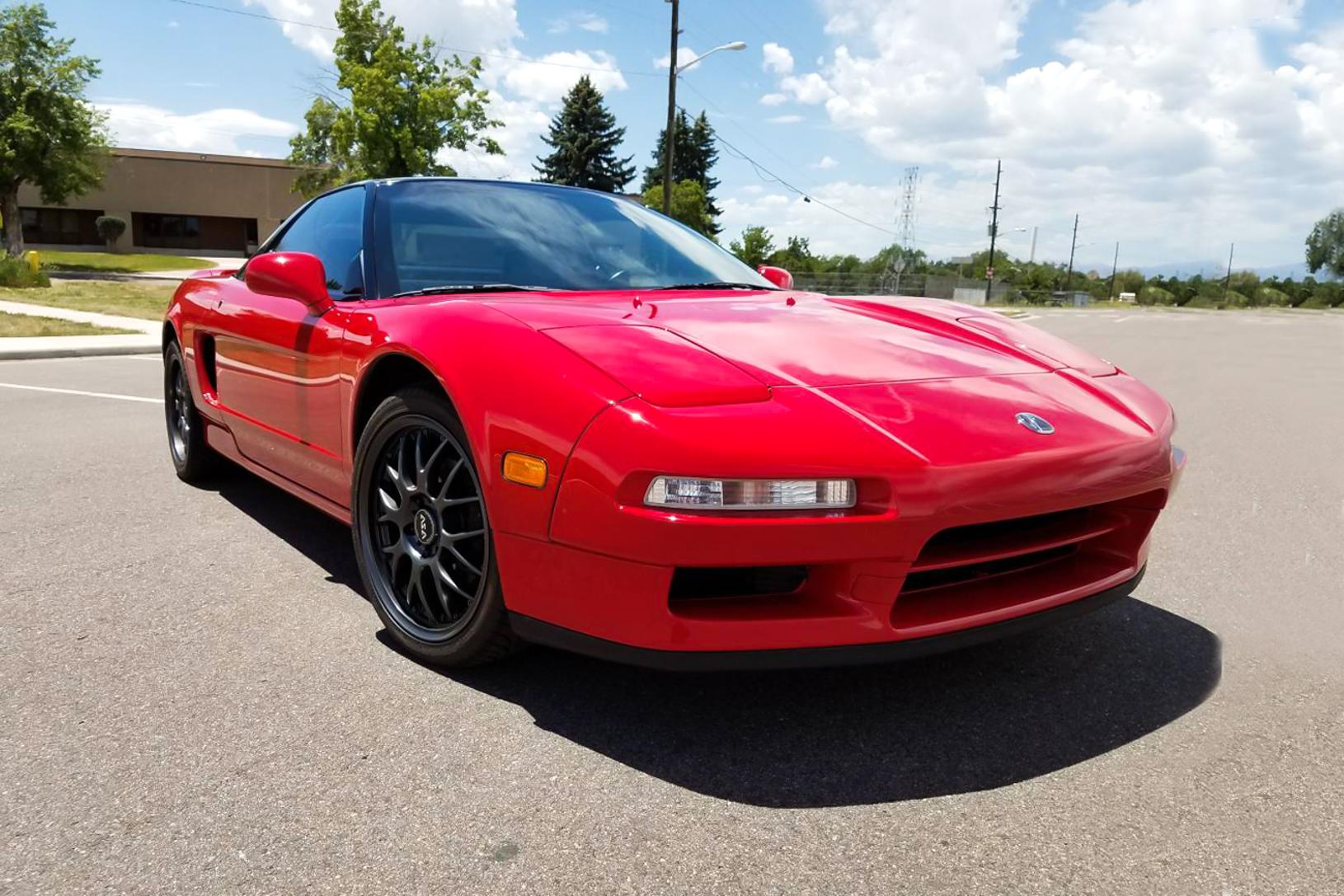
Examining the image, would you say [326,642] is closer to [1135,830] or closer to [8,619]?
[8,619]

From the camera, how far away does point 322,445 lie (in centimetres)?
313

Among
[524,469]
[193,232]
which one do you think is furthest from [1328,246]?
[524,469]

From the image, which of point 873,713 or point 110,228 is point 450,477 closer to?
point 873,713

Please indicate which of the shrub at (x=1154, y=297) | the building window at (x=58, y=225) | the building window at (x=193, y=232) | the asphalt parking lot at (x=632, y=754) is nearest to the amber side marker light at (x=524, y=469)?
the asphalt parking lot at (x=632, y=754)

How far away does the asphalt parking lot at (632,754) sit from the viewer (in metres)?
1.80

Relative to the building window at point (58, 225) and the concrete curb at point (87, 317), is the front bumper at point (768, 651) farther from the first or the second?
the building window at point (58, 225)

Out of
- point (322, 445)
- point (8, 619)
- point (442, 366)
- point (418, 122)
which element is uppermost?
point (418, 122)

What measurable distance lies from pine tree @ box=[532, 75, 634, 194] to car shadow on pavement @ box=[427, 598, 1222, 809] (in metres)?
64.0

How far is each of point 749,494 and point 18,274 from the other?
86.3 ft

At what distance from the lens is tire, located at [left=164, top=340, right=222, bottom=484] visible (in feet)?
15.1

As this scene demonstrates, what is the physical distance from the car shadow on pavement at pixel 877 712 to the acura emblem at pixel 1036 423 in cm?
54

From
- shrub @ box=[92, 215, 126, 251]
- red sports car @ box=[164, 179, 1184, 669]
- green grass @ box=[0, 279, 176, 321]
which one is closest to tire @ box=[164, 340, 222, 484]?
red sports car @ box=[164, 179, 1184, 669]

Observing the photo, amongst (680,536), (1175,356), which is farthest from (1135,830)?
(1175,356)

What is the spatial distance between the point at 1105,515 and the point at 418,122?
36.1 meters
